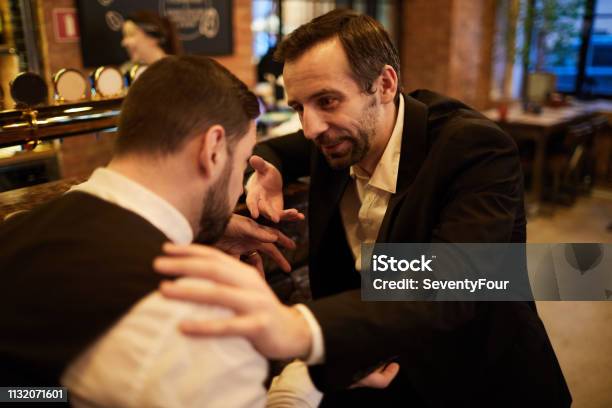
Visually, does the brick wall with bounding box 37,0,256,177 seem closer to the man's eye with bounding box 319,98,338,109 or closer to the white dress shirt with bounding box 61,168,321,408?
the man's eye with bounding box 319,98,338,109

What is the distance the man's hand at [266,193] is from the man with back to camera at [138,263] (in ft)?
1.47

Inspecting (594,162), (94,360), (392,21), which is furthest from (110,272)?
(392,21)

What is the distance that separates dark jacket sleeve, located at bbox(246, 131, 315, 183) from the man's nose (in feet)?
1.13

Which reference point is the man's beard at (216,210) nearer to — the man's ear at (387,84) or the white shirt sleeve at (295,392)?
the white shirt sleeve at (295,392)

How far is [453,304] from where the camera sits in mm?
1066

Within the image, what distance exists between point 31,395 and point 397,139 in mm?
1050

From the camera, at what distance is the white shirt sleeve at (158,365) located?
2.28 ft

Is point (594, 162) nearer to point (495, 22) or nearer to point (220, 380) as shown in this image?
point (495, 22)

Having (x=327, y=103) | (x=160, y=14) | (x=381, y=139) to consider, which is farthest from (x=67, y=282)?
(x=160, y=14)

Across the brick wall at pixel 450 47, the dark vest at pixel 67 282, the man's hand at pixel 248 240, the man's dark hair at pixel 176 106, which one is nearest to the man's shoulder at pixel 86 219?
the dark vest at pixel 67 282

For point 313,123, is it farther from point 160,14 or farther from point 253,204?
point 160,14

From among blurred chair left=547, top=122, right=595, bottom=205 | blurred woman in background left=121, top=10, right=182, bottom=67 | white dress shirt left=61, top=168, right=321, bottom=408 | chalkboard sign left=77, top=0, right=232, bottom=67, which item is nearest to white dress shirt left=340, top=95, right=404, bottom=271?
white dress shirt left=61, top=168, right=321, bottom=408

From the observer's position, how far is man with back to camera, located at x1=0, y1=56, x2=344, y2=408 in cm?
71

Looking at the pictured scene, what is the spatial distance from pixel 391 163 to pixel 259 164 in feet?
1.27
